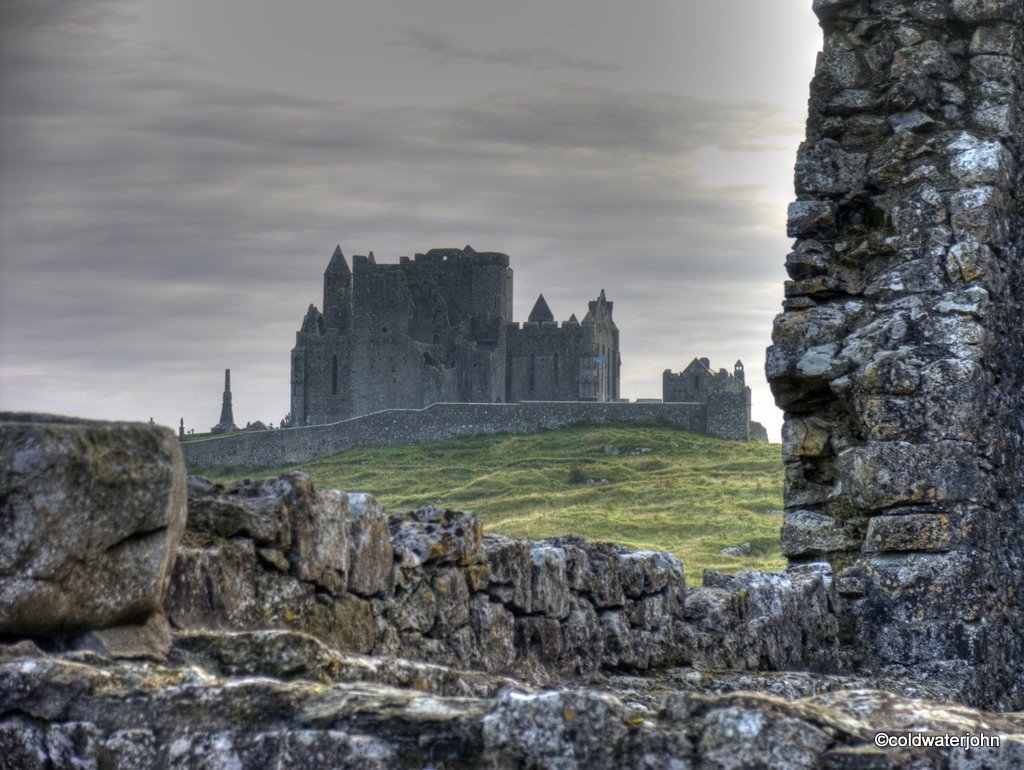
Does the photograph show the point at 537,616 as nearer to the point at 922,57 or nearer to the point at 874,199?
the point at 874,199

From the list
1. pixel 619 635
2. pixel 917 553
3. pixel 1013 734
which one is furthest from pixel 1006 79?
pixel 1013 734

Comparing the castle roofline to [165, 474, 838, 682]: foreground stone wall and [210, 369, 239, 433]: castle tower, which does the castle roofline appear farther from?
[165, 474, 838, 682]: foreground stone wall

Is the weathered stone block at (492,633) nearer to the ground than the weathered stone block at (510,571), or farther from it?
nearer to the ground

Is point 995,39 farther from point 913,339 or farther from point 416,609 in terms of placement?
point 416,609

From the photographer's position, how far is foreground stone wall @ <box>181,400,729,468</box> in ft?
274

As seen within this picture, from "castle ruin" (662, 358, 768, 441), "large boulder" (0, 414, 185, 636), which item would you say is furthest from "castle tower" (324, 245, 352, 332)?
"large boulder" (0, 414, 185, 636)

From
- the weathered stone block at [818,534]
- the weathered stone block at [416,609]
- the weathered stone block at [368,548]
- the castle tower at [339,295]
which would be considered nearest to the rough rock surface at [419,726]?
the weathered stone block at [368,548]

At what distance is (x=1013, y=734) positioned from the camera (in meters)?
2.96

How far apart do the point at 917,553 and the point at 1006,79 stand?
2894mm

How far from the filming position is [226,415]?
10094 cm

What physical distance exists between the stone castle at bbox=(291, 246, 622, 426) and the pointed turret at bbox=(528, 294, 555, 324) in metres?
2.97

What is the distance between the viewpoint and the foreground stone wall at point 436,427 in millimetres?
83562

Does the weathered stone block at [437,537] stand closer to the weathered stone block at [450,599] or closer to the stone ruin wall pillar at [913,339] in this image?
the weathered stone block at [450,599]

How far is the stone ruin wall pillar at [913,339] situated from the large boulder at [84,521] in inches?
199
